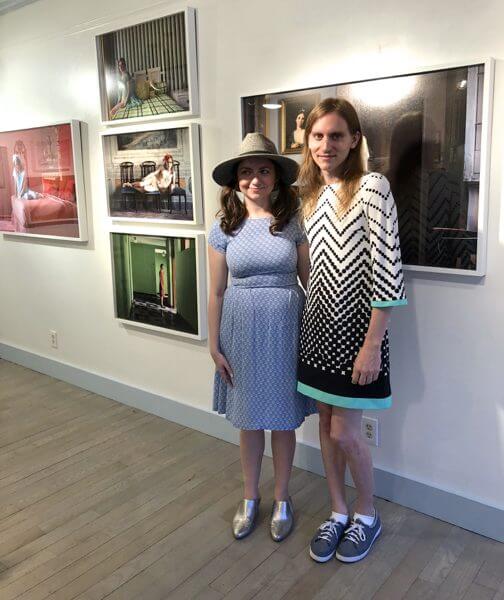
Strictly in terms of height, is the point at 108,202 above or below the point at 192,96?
below

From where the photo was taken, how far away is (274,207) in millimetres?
2033

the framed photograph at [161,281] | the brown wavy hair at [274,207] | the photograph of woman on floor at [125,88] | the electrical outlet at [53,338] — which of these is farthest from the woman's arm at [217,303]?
the electrical outlet at [53,338]

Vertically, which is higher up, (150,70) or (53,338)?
(150,70)

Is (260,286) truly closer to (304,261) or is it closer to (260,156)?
(304,261)

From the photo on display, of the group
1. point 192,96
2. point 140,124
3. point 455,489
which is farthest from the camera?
point 140,124

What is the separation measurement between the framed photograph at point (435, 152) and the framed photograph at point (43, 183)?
1.80 m

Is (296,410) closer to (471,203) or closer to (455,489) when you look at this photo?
(455,489)

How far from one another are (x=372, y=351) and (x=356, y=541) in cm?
72

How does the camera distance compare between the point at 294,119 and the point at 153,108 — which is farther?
the point at 153,108

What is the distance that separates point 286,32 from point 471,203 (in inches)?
41.1

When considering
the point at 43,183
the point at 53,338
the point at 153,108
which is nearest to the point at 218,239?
the point at 153,108

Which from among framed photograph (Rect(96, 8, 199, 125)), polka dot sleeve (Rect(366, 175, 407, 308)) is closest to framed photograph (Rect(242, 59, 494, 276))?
polka dot sleeve (Rect(366, 175, 407, 308))

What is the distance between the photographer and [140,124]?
294 cm

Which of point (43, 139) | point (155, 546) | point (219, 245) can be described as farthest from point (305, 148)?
point (43, 139)
